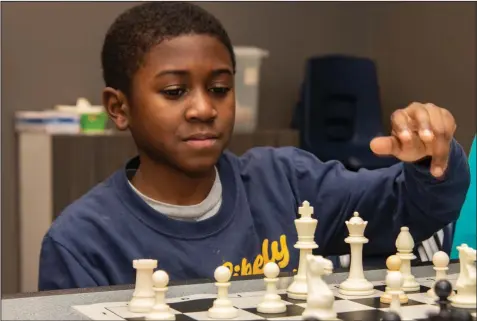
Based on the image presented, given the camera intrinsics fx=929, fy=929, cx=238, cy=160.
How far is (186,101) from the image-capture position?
1.46 m

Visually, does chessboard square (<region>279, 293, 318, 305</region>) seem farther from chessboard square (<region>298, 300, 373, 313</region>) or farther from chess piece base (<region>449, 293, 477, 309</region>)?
chess piece base (<region>449, 293, 477, 309</region>)

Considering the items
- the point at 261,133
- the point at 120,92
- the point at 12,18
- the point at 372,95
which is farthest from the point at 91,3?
the point at 120,92

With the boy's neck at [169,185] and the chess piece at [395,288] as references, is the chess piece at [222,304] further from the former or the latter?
the boy's neck at [169,185]

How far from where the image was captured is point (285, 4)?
13.5 feet

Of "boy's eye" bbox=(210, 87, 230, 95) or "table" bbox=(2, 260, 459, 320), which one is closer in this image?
"table" bbox=(2, 260, 459, 320)

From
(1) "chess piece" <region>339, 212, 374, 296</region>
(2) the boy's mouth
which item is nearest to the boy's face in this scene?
(2) the boy's mouth

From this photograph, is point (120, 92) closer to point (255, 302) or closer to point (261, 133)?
point (255, 302)

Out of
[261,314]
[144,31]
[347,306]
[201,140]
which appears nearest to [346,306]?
[347,306]

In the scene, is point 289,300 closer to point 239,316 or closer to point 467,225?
point 239,316

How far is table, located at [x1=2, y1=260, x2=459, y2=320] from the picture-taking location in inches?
40.3

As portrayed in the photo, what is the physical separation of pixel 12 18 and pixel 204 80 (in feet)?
7.24

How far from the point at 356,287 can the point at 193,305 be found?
21 centimetres

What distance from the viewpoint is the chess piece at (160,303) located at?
98cm

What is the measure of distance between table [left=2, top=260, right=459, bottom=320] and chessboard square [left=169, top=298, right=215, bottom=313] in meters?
0.06
